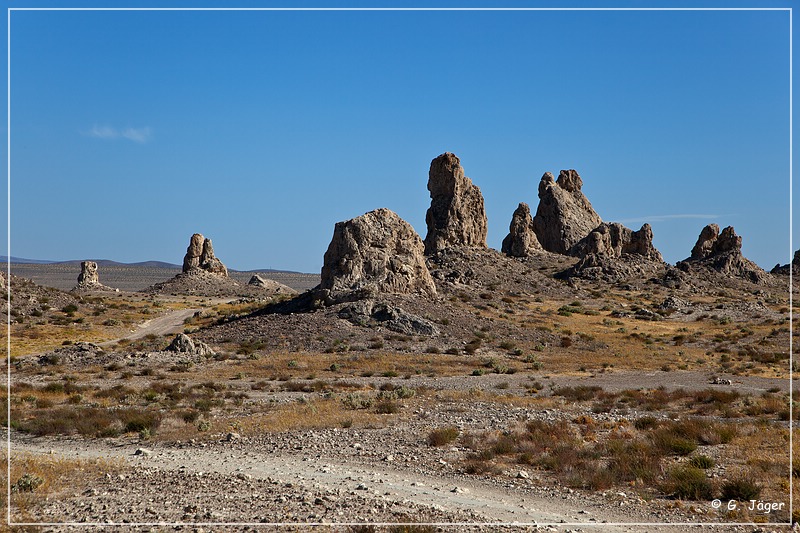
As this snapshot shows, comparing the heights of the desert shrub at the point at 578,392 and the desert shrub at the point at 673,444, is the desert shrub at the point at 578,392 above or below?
below

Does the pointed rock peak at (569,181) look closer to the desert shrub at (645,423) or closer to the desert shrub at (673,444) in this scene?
the desert shrub at (645,423)

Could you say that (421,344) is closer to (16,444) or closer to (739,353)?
(739,353)

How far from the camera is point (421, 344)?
137 feet

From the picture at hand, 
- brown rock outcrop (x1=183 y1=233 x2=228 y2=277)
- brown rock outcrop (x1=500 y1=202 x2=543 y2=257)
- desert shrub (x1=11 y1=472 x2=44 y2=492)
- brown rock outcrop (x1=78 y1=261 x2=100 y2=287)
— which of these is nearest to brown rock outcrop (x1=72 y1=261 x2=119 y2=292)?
brown rock outcrop (x1=78 y1=261 x2=100 y2=287)

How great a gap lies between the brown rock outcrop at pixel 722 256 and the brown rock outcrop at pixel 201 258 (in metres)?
70.7

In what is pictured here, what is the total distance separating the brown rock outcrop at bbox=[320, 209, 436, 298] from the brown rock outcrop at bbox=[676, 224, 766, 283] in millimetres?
58759

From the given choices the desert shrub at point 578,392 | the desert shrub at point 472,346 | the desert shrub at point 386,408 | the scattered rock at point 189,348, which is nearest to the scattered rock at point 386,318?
the desert shrub at point 472,346

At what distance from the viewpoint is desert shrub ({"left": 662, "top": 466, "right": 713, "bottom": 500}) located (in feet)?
41.0

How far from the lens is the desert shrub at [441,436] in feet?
56.4

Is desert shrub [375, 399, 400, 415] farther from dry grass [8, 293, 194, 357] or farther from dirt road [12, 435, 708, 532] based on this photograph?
dry grass [8, 293, 194, 357]

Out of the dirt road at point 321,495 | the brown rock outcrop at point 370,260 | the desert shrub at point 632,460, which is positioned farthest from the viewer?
the brown rock outcrop at point 370,260

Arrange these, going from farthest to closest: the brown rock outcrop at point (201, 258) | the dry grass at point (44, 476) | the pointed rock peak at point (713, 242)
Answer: the brown rock outcrop at point (201, 258) < the pointed rock peak at point (713, 242) < the dry grass at point (44, 476)

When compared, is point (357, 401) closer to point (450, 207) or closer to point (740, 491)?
point (740, 491)

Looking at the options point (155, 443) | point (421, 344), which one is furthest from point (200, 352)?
point (155, 443)
